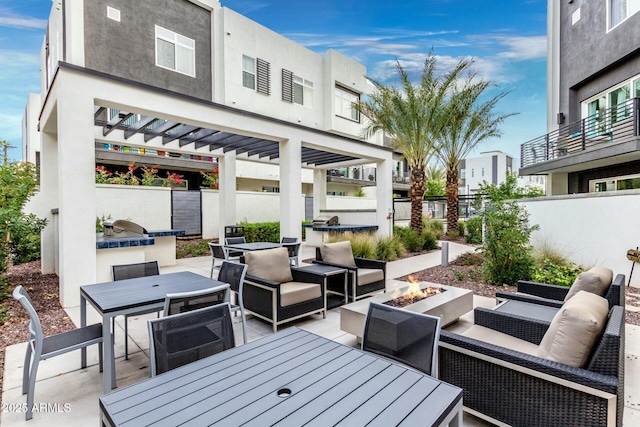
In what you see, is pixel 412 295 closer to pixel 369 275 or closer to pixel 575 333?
pixel 369 275

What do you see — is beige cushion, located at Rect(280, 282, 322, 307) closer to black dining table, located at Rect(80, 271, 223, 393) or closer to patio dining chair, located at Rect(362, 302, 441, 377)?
black dining table, located at Rect(80, 271, 223, 393)

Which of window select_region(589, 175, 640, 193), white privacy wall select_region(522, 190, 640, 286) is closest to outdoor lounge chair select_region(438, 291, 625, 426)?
white privacy wall select_region(522, 190, 640, 286)

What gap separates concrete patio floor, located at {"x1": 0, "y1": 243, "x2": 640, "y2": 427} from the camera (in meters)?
2.57

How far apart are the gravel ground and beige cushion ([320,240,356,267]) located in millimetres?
2269

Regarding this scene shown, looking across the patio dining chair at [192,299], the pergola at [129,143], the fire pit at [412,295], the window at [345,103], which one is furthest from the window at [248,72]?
the patio dining chair at [192,299]

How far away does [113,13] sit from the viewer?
31.5 ft

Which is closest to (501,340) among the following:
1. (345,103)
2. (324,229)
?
(324,229)

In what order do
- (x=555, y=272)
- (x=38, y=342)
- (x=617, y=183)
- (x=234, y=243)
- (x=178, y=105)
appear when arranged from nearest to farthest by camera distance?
(x=38, y=342) < (x=555, y=272) < (x=178, y=105) < (x=234, y=243) < (x=617, y=183)

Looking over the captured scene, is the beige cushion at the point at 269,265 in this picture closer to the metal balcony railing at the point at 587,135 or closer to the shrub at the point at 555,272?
the shrub at the point at 555,272

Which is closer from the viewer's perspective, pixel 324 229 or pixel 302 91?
Answer: pixel 324 229

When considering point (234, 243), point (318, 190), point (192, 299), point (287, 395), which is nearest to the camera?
point (287, 395)

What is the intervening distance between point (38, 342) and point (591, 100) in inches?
643

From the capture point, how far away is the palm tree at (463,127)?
1188 cm

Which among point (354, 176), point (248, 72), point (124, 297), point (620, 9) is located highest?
point (620, 9)
